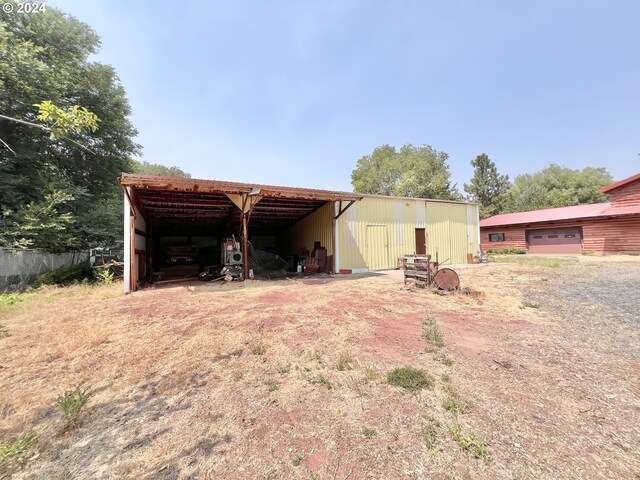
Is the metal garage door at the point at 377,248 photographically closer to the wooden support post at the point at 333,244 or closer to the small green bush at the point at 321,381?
the wooden support post at the point at 333,244

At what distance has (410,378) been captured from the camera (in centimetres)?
301

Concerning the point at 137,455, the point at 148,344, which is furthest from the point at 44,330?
the point at 137,455

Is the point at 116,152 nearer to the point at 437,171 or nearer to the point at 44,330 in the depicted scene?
the point at 44,330

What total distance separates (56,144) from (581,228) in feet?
114

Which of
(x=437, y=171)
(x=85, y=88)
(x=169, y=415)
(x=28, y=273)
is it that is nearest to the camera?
(x=169, y=415)

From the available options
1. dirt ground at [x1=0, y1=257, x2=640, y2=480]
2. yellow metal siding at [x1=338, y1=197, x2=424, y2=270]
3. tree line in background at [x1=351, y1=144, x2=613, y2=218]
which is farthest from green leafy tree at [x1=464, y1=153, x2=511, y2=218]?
dirt ground at [x1=0, y1=257, x2=640, y2=480]

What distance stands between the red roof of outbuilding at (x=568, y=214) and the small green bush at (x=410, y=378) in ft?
81.3

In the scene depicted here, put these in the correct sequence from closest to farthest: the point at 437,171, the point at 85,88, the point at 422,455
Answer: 1. the point at 422,455
2. the point at 85,88
3. the point at 437,171

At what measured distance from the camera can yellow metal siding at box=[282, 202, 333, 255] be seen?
14.1 m

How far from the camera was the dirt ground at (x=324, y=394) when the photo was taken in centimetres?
195

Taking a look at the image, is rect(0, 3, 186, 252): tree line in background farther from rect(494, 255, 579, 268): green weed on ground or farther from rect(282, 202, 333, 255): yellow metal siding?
rect(494, 255, 579, 268): green weed on ground

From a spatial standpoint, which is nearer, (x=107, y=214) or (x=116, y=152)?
(x=107, y=214)

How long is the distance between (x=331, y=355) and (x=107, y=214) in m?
13.4

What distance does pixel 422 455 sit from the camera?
2.00 meters
